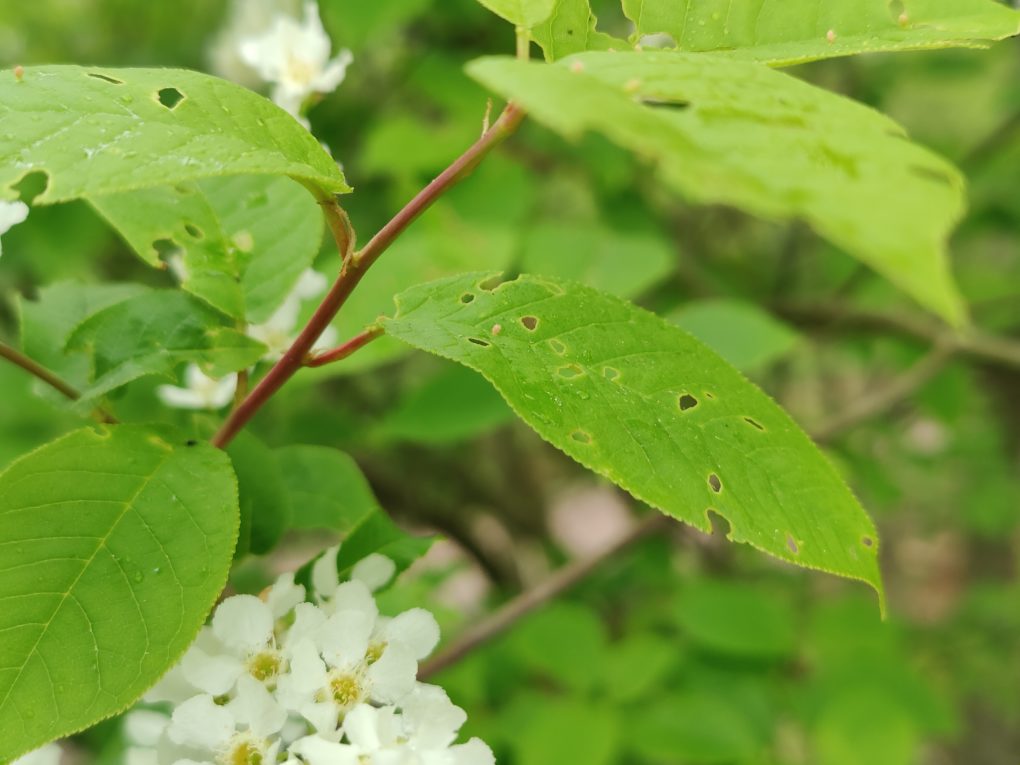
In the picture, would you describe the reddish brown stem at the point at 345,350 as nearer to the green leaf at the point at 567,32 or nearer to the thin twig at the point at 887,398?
the green leaf at the point at 567,32

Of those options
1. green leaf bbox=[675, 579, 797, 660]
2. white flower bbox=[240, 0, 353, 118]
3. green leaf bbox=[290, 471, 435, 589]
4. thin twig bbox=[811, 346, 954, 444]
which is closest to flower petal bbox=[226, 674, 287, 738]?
green leaf bbox=[290, 471, 435, 589]

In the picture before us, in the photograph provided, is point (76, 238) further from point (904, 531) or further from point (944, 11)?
point (904, 531)

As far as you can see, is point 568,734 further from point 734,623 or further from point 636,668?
point 734,623

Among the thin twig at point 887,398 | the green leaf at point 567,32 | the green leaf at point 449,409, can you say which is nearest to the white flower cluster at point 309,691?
the green leaf at point 567,32

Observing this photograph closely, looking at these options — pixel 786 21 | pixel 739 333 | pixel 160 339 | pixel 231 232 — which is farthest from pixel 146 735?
pixel 739 333

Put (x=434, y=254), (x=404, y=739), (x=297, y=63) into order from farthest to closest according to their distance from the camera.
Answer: (x=434, y=254) → (x=297, y=63) → (x=404, y=739)

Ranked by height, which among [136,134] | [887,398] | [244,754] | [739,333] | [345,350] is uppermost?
[136,134]
